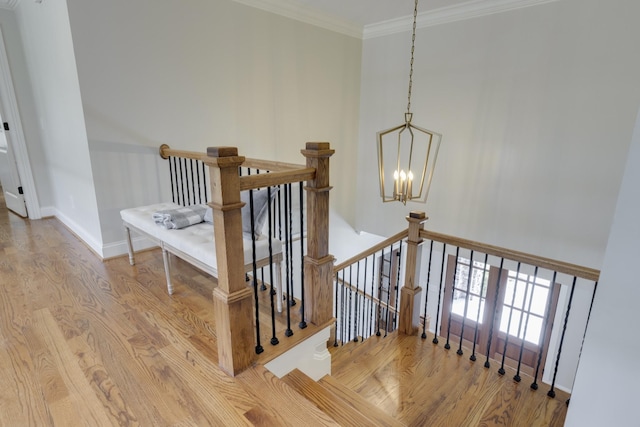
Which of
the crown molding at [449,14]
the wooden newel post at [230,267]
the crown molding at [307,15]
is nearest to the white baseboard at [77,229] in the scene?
the wooden newel post at [230,267]

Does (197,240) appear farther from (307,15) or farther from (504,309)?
(504,309)

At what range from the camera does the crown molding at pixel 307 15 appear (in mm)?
3815

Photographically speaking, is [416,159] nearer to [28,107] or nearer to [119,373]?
[119,373]

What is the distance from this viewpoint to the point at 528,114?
3.80 metres

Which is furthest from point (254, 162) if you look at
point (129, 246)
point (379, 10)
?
point (379, 10)

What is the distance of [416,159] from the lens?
15.9 feet

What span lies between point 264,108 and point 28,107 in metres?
2.72

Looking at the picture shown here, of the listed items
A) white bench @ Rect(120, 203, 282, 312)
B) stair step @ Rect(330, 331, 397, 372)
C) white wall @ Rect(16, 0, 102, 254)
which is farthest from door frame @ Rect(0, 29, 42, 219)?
stair step @ Rect(330, 331, 397, 372)

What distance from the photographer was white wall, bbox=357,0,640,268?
3.30 meters

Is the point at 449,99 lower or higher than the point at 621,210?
higher

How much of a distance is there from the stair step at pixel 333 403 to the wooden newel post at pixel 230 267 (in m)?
0.32

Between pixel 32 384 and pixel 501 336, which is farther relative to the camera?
pixel 501 336

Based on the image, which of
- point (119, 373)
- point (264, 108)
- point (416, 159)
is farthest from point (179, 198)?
point (416, 159)

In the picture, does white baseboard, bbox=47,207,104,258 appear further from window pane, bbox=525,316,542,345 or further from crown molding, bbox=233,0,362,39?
window pane, bbox=525,316,542,345
